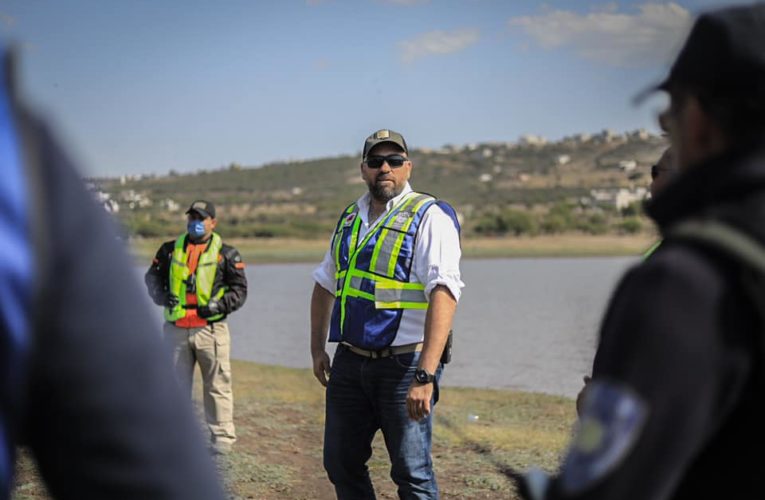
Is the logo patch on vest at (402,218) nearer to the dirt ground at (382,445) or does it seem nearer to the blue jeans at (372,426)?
the blue jeans at (372,426)

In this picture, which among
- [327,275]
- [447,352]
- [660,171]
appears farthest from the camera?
[327,275]

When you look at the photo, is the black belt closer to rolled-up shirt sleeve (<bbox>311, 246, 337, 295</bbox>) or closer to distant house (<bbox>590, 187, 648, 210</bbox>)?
rolled-up shirt sleeve (<bbox>311, 246, 337, 295</bbox>)

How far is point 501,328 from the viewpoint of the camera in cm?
2105

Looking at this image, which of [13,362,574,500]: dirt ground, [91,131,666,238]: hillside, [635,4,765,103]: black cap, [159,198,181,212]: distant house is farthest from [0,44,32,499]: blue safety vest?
[159,198,181,212]: distant house

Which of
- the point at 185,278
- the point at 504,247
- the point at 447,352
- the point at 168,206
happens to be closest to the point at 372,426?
the point at 447,352

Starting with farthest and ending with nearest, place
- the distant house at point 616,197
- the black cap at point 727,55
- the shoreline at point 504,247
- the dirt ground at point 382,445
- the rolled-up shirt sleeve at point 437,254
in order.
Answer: the distant house at point 616,197, the shoreline at point 504,247, the dirt ground at point 382,445, the rolled-up shirt sleeve at point 437,254, the black cap at point 727,55

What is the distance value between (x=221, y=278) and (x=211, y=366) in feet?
2.60

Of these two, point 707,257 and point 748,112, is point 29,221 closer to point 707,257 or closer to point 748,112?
point 707,257

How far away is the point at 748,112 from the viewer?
1.81 m

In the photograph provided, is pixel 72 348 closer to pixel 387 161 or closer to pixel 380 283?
pixel 380 283

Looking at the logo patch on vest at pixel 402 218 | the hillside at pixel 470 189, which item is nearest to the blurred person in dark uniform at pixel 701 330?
the logo patch on vest at pixel 402 218

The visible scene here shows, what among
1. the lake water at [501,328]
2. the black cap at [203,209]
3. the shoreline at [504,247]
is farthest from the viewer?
the shoreline at [504,247]

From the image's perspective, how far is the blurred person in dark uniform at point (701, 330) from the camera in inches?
64.6

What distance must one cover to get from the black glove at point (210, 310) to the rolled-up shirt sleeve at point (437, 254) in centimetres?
421
